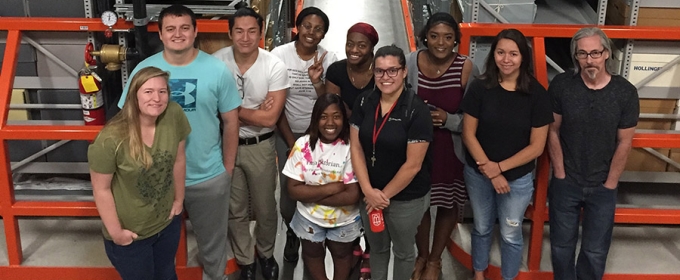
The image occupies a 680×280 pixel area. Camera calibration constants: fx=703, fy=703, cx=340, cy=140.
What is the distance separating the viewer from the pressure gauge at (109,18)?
3973 millimetres

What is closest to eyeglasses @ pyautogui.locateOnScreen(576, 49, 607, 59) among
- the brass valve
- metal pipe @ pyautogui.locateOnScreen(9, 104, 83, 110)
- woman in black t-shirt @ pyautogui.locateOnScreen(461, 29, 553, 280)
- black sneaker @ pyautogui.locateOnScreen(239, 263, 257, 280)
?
woman in black t-shirt @ pyautogui.locateOnScreen(461, 29, 553, 280)

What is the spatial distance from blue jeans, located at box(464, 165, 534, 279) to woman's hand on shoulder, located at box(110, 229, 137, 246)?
178 cm

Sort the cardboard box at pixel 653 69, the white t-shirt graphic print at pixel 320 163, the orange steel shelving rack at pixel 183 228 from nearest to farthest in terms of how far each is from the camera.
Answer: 1. the white t-shirt graphic print at pixel 320 163
2. the orange steel shelving rack at pixel 183 228
3. the cardboard box at pixel 653 69

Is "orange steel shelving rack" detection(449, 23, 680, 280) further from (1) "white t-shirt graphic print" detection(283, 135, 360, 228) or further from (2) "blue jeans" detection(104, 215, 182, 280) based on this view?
(2) "blue jeans" detection(104, 215, 182, 280)

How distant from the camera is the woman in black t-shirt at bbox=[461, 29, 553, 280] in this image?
11.5ft

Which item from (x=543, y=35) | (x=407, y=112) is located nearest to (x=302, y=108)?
(x=407, y=112)

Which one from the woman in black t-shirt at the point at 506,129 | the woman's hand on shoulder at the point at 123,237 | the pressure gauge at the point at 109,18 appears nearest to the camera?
the woman's hand on shoulder at the point at 123,237

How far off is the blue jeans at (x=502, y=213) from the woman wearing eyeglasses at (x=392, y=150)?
32 centimetres

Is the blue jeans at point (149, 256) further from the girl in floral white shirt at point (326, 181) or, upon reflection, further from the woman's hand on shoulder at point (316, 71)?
the woman's hand on shoulder at point (316, 71)

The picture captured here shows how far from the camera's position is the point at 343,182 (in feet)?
12.0

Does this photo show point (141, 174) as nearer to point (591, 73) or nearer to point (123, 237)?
point (123, 237)

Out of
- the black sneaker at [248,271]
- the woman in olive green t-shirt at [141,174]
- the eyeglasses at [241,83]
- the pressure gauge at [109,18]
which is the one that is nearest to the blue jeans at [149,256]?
the woman in olive green t-shirt at [141,174]

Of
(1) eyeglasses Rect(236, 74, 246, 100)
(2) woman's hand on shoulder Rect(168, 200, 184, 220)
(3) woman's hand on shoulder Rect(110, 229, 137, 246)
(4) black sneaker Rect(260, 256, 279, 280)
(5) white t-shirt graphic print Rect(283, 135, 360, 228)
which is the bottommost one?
(4) black sneaker Rect(260, 256, 279, 280)

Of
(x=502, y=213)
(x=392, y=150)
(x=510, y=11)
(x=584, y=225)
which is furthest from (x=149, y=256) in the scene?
(x=510, y=11)
